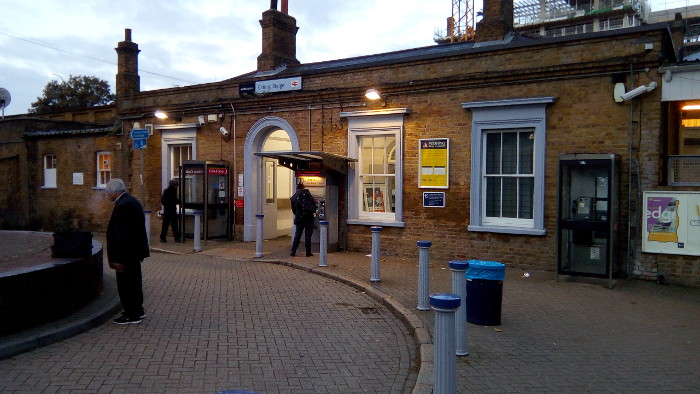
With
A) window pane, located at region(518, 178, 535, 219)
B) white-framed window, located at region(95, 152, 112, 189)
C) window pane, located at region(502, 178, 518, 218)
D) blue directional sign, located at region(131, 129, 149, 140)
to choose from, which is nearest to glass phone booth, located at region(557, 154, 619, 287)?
window pane, located at region(518, 178, 535, 219)

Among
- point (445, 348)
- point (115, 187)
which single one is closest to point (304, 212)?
point (115, 187)

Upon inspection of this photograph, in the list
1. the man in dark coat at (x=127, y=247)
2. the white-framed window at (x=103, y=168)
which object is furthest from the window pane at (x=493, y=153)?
the white-framed window at (x=103, y=168)

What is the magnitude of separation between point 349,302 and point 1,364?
4837mm

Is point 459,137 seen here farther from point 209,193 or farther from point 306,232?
point 209,193

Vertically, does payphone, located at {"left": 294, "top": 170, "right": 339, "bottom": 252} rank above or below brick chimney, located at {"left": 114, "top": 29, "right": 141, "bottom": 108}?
below

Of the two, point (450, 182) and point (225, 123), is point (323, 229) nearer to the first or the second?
point (450, 182)

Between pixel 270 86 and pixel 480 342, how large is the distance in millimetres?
10811

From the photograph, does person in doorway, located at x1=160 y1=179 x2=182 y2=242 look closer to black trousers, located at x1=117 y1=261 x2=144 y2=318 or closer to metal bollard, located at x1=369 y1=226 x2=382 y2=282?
metal bollard, located at x1=369 y1=226 x2=382 y2=282

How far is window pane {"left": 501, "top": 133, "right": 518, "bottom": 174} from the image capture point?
1205cm

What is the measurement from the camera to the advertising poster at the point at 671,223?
983 cm

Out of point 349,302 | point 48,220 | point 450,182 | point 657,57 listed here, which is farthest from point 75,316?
point 48,220

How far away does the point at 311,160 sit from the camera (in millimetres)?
14016

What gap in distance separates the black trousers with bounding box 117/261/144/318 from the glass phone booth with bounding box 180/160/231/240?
8.53m

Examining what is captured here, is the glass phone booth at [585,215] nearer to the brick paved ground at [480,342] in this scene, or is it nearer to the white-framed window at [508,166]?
the brick paved ground at [480,342]
